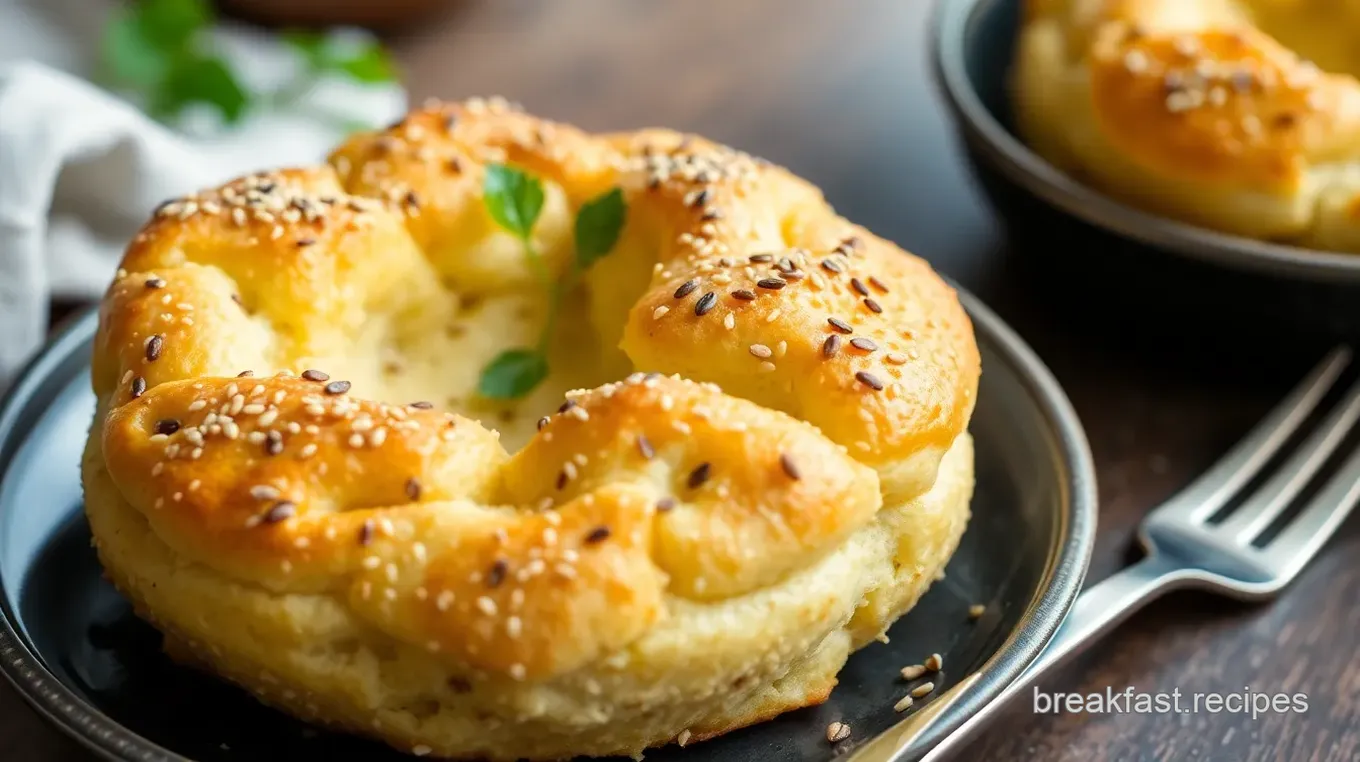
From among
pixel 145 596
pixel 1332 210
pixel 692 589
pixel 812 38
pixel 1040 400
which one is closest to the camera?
pixel 692 589

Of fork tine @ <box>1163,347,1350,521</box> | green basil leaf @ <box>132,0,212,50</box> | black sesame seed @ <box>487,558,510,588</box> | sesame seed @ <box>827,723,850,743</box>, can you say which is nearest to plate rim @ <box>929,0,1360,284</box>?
fork tine @ <box>1163,347,1350,521</box>

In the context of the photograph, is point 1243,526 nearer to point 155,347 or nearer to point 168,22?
point 155,347

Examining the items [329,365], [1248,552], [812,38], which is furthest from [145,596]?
[812,38]

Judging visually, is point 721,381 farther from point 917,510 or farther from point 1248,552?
point 1248,552

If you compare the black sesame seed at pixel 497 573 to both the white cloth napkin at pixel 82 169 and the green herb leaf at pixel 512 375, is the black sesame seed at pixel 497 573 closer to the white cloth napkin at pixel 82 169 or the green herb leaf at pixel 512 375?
the green herb leaf at pixel 512 375

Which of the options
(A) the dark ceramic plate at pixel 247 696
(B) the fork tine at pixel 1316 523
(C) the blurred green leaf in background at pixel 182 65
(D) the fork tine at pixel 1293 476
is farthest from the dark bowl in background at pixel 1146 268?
(C) the blurred green leaf in background at pixel 182 65

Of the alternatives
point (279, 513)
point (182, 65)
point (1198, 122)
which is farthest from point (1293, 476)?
point (182, 65)
